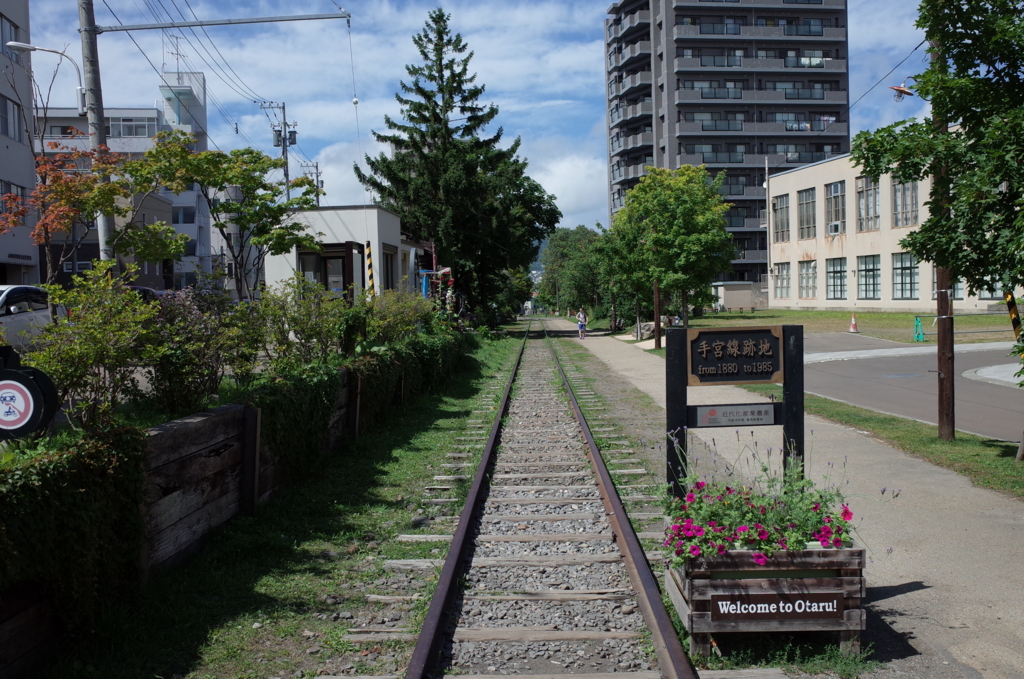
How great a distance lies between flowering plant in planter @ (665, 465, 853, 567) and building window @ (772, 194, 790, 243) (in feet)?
212

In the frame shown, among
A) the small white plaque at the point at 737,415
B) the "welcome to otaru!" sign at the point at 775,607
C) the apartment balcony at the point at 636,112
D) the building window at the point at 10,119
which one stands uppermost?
the apartment balcony at the point at 636,112

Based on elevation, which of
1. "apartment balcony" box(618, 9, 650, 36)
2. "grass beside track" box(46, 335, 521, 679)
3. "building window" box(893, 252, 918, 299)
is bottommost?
"grass beside track" box(46, 335, 521, 679)

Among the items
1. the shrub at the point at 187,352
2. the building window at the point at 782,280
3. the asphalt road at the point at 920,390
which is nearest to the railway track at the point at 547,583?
the shrub at the point at 187,352

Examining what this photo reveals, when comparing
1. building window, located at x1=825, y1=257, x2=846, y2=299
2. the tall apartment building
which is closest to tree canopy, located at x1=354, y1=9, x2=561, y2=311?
building window, located at x1=825, y1=257, x2=846, y2=299

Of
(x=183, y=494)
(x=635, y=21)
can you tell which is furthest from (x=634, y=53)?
(x=183, y=494)

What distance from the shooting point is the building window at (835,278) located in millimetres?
58000

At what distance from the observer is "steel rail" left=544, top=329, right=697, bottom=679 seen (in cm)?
432

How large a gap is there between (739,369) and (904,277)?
50.7 meters

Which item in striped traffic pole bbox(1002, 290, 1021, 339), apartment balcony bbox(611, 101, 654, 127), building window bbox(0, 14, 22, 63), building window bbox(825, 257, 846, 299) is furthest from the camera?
apartment balcony bbox(611, 101, 654, 127)

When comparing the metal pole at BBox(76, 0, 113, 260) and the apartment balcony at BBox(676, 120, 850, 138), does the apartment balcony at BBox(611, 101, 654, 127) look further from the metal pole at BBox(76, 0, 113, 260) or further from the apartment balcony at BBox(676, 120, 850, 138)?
the metal pole at BBox(76, 0, 113, 260)

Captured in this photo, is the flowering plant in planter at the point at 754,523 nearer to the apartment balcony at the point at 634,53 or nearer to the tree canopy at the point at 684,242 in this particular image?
the tree canopy at the point at 684,242

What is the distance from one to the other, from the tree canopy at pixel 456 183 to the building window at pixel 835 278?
77.5ft

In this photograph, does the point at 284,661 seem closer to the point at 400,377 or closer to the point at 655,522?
the point at 655,522

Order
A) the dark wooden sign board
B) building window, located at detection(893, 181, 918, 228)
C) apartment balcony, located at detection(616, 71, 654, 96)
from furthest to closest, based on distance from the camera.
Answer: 1. apartment balcony, located at detection(616, 71, 654, 96)
2. building window, located at detection(893, 181, 918, 228)
3. the dark wooden sign board
